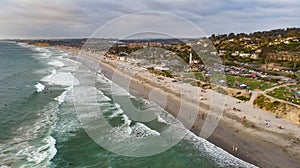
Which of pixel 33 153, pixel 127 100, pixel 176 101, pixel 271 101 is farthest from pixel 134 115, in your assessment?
pixel 271 101

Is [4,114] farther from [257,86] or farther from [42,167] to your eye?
[257,86]

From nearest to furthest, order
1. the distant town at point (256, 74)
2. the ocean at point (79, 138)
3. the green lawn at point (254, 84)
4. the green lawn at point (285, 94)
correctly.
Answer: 1. the ocean at point (79, 138)
2. the green lawn at point (285, 94)
3. the distant town at point (256, 74)
4. the green lawn at point (254, 84)

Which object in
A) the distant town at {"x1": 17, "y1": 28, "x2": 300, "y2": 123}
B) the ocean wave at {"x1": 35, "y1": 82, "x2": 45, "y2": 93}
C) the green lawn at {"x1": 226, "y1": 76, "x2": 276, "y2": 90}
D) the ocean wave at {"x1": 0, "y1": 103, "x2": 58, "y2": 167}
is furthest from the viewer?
the green lawn at {"x1": 226, "y1": 76, "x2": 276, "y2": 90}

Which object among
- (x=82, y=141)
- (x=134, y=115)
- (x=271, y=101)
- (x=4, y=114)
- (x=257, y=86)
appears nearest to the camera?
(x=82, y=141)

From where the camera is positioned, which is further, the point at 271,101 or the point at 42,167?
the point at 271,101

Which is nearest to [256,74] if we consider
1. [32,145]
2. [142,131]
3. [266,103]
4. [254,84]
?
[254,84]

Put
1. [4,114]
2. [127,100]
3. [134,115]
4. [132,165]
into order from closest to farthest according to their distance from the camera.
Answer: [132,165] → [4,114] → [134,115] → [127,100]

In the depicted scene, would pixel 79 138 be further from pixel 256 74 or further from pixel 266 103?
pixel 256 74

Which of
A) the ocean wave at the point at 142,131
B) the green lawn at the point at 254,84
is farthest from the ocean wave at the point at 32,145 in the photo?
the green lawn at the point at 254,84

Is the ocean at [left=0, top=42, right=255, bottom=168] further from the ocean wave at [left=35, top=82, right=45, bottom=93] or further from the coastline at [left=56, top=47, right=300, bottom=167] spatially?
the ocean wave at [left=35, top=82, right=45, bottom=93]

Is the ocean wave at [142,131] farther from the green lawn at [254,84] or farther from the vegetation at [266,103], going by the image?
the green lawn at [254,84]

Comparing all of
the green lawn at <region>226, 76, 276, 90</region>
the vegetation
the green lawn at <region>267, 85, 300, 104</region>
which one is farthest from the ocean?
the green lawn at <region>226, 76, 276, 90</region>
